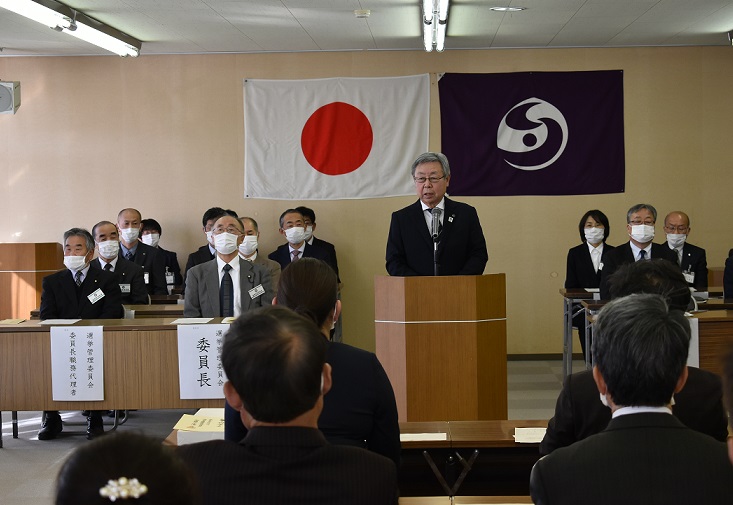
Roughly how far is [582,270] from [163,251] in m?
4.33

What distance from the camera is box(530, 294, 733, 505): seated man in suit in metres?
1.53

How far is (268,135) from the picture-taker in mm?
9039

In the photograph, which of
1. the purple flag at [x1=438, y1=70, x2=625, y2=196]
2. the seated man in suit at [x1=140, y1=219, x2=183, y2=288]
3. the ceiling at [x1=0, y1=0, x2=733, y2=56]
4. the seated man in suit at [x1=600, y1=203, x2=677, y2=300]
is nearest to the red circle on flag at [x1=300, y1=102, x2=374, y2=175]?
the ceiling at [x1=0, y1=0, x2=733, y2=56]

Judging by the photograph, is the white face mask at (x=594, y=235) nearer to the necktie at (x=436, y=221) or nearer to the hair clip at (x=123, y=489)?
the necktie at (x=436, y=221)

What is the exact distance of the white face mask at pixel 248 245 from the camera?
7.57m

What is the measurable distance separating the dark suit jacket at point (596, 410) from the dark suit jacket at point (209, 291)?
3.63 m

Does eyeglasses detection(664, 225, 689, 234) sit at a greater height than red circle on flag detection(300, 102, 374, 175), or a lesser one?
A: lesser

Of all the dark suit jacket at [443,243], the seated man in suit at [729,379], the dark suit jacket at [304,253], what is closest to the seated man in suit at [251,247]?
the dark suit jacket at [304,253]

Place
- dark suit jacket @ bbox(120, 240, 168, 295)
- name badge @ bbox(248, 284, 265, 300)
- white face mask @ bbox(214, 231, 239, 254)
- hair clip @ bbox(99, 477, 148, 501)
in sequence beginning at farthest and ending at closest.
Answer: dark suit jacket @ bbox(120, 240, 168, 295) → white face mask @ bbox(214, 231, 239, 254) → name badge @ bbox(248, 284, 265, 300) → hair clip @ bbox(99, 477, 148, 501)

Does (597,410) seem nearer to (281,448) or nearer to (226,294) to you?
(281,448)

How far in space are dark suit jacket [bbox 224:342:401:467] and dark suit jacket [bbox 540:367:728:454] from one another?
47cm

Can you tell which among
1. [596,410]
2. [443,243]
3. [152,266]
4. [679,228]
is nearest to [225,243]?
[443,243]

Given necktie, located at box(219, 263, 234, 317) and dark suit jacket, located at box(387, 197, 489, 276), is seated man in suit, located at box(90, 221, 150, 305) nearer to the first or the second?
necktie, located at box(219, 263, 234, 317)

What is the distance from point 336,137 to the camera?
898 cm
